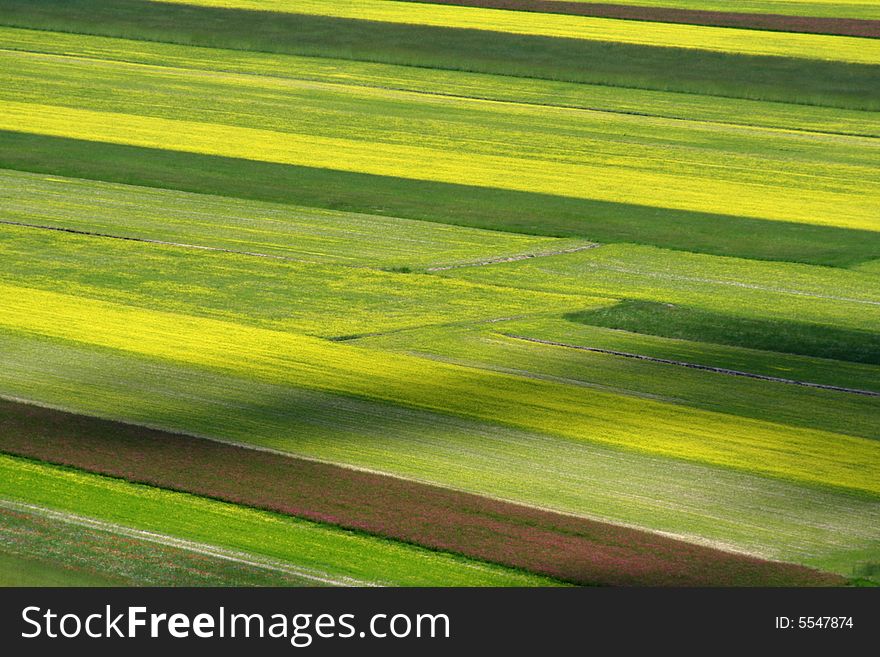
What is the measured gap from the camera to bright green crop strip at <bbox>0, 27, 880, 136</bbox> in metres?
57.5

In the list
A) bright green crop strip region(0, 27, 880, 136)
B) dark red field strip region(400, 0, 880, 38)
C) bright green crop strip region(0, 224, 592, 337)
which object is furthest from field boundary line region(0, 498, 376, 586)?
dark red field strip region(400, 0, 880, 38)

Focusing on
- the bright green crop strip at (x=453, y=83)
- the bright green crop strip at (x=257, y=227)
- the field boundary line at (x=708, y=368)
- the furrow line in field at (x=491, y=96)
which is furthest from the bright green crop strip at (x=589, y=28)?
the field boundary line at (x=708, y=368)

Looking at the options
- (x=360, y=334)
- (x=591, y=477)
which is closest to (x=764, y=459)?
(x=591, y=477)

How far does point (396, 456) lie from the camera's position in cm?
2248

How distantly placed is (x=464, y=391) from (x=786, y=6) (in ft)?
187

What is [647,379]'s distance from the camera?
2698 cm

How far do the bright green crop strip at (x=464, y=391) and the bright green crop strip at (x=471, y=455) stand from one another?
0.48 meters

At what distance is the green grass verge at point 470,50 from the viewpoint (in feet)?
204

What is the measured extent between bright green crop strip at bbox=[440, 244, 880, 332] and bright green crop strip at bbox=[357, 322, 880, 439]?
3.98 meters

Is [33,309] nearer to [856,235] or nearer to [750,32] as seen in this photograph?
[856,235]

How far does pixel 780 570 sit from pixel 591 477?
3887mm

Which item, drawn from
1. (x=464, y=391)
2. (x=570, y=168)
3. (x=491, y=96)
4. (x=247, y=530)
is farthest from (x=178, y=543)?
(x=491, y=96)

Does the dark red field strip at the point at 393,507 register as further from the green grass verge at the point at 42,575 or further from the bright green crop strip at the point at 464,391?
the bright green crop strip at the point at 464,391
